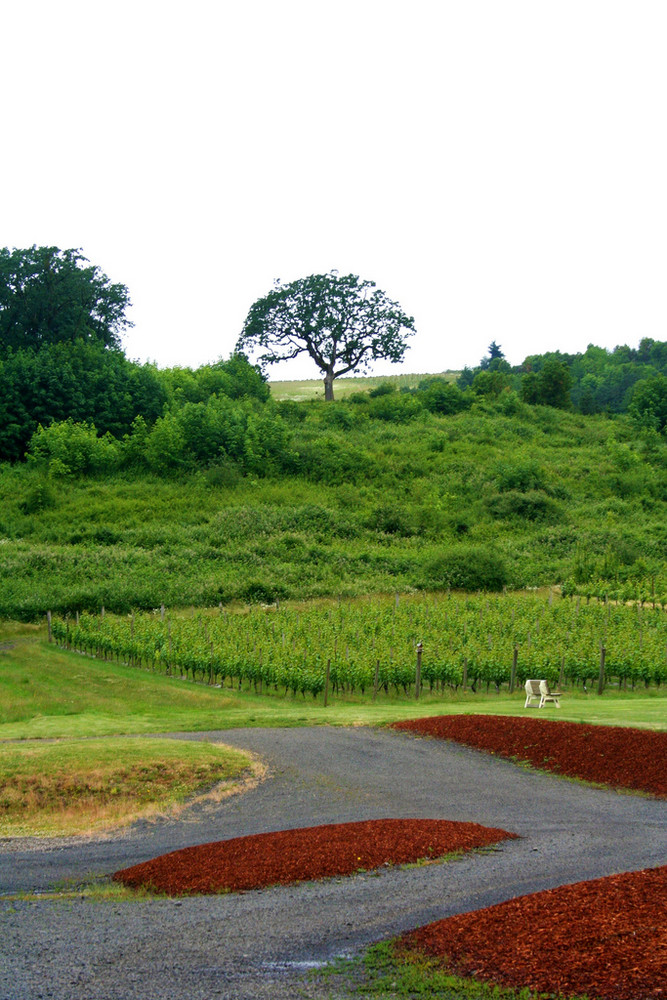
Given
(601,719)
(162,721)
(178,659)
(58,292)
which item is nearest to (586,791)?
(601,719)

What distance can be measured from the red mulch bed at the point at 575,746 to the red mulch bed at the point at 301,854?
12.6ft

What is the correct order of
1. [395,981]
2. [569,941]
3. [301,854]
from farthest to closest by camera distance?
[301,854] < [569,941] < [395,981]

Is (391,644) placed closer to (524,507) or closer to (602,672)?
(602,672)

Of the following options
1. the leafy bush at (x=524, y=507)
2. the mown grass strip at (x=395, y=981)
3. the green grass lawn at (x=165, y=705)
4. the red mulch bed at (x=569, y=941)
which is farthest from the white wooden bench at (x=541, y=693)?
the leafy bush at (x=524, y=507)

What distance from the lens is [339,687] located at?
29.9m

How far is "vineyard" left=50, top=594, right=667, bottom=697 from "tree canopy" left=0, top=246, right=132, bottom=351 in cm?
4391

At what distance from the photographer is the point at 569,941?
874cm

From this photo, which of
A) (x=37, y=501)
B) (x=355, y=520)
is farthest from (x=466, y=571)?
(x=37, y=501)

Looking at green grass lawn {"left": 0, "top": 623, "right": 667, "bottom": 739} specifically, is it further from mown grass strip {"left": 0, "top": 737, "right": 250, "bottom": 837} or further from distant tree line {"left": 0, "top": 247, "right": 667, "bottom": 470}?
distant tree line {"left": 0, "top": 247, "right": 667, "bottom": 470}

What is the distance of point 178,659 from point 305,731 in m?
11.6

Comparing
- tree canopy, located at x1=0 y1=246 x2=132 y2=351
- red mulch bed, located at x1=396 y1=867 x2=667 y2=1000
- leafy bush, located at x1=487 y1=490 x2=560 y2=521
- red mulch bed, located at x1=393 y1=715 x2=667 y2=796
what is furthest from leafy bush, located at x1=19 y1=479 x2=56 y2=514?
red mulch bed, located at x1=396 y1=867 x2=667 y2=1000

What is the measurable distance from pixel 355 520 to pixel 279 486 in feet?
28.3

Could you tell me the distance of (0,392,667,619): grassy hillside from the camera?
155ft

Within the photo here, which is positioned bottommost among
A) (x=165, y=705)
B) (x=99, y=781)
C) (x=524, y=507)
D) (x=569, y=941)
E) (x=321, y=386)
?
(x=165, y=705)
